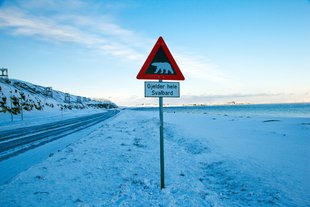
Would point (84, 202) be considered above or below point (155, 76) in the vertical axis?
below

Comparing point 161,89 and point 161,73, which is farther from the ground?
point 161,73

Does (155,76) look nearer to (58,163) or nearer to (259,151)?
(58,163)

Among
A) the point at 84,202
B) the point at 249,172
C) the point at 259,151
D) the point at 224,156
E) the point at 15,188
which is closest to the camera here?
the point at 84,202

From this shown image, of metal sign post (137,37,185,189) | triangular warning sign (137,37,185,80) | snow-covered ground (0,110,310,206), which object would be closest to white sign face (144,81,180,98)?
metal sign post (137,37,185,189)

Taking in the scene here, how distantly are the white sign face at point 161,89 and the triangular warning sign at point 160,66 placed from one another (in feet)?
0.44

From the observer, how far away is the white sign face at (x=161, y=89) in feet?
13.4

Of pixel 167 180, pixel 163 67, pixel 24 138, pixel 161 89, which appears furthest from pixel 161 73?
pixel 24 138

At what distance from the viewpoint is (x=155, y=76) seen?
4.16m

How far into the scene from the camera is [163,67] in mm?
4281

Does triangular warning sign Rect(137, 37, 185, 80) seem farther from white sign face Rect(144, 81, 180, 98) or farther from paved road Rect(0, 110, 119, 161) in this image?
paved road Rect(0, 110, 119, 161)

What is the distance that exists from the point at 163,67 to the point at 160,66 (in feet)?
0.23

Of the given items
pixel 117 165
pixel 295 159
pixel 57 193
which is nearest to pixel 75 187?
pixel 57 193

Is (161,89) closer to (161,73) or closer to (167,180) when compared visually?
(161,73)

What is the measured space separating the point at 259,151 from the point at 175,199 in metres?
5.17
